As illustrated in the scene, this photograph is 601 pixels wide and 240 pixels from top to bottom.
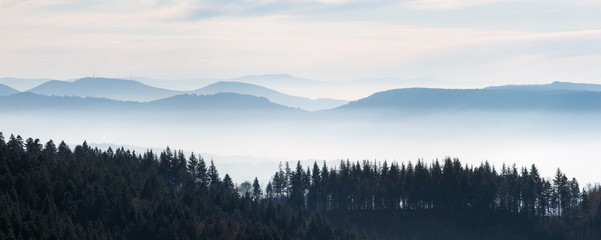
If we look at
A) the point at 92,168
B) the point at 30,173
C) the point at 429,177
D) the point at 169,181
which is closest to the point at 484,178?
the point at 429,177

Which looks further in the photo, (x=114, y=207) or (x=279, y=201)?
(x=279, y=201)

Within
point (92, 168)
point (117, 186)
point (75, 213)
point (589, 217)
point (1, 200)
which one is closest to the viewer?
point (1, 200)

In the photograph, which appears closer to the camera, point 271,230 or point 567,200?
point 271,230

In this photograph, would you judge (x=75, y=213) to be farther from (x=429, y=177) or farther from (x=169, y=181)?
(x=429, y=177)

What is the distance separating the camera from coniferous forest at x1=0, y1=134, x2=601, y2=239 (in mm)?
113125

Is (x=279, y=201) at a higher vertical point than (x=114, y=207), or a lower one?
higher

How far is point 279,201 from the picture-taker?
168625 mm

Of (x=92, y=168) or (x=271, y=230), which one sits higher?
(x=92, y=168)

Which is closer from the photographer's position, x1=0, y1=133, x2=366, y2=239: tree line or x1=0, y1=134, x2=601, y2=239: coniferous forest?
x1=0, y1=133, x2=366, y2=239: tree line

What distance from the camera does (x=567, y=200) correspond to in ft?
525

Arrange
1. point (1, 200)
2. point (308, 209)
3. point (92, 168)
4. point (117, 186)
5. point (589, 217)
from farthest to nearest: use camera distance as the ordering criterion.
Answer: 1. point (308, 209)
2. point (589, 217)
3. point (92, 168)
4. point (117, 186)
5. point (1, 200)

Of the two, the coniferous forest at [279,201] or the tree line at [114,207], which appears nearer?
the tree line at [114,207]

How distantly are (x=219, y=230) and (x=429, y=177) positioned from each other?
57.6m

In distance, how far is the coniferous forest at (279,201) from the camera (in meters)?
113
